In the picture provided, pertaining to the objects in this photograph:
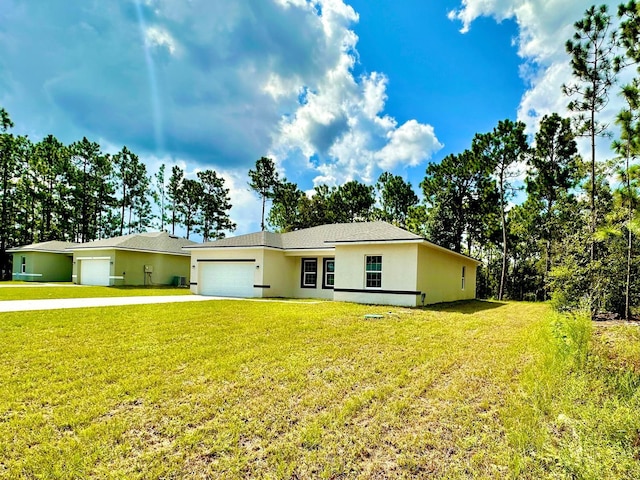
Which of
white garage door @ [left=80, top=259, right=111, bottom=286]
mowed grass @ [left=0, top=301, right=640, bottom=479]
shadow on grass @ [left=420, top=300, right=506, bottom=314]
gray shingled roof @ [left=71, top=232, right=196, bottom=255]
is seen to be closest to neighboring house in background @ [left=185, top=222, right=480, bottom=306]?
shadow on grass @ [left=420, top=300, right=506, bottom=314]

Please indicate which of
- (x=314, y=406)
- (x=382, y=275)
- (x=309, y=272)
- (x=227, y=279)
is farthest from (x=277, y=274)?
(x=314, y=406)

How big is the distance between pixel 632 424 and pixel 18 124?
151ft

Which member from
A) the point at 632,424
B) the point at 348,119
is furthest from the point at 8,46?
the point at 632,424

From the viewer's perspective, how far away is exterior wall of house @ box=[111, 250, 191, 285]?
24.1 metres

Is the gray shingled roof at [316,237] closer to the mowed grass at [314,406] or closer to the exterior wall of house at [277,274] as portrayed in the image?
the exterior wall of house at [277,274]

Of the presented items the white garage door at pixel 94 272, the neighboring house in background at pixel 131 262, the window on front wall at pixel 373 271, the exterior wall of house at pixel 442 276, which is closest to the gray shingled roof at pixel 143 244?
the neighboring house in background at pixel 131 262

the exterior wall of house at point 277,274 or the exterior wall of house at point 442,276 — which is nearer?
the exterior wall of house at point 442,276

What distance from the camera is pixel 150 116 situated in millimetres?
15820

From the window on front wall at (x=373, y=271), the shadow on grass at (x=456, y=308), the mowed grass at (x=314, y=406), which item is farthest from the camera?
the window on front wall at (x=373, y=271)

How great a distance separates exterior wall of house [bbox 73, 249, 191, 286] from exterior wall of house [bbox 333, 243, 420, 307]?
17.0 m

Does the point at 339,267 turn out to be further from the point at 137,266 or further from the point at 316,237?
the point at 137,266

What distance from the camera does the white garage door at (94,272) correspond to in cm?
2422

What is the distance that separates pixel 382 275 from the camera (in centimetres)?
1432

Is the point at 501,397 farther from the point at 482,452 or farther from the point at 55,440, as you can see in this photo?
the point at 55,440
